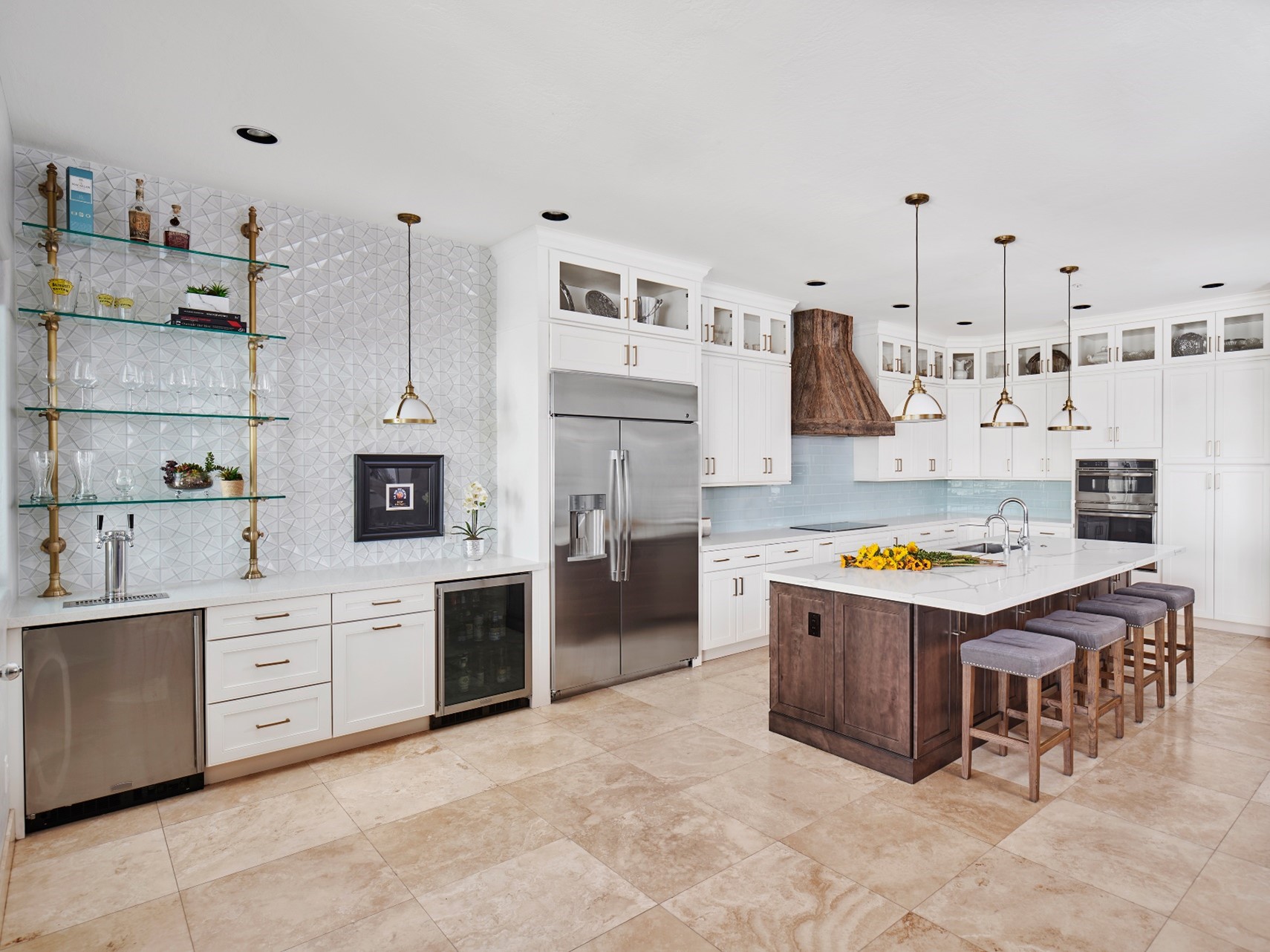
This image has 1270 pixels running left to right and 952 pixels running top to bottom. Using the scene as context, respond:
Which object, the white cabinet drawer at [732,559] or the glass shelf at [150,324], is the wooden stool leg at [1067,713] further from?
the glass shelf at [150,324]

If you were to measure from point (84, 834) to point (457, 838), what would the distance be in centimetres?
148

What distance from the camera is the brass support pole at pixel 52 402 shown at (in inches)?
125

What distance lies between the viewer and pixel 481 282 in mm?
4711

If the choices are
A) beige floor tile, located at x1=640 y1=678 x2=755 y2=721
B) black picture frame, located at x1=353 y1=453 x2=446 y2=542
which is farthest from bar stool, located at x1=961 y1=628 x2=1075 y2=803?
black picture frame, located at x1=353 y1=453 x2=446 y2=542

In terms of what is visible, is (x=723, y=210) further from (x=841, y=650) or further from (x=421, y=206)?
(x=841, y=650)

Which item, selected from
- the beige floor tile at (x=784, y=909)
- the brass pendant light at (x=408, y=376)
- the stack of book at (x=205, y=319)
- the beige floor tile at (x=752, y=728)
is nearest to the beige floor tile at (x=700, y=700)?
the beige floor tile at (x=752, y=728)

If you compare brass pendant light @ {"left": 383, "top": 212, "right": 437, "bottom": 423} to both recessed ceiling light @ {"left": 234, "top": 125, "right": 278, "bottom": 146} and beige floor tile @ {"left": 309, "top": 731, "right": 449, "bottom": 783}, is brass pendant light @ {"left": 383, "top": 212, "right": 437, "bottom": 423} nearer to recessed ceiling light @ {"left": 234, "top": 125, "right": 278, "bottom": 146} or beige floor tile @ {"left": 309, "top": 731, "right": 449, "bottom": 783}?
recessed ceiling light @ {"left": 234, "top": 125, "right": 278, "bottom": 146}

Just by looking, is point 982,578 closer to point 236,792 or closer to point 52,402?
point 236,792

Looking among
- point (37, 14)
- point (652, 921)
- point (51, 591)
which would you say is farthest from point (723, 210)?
point (51, 591)

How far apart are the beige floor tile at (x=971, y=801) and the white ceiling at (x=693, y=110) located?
2.84m

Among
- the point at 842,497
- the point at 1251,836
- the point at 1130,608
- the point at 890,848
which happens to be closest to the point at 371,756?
the point at 890,848

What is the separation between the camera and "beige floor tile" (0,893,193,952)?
221 cm

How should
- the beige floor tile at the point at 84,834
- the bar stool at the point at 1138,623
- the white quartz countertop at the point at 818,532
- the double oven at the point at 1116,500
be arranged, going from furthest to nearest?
the double oven at the point at 1116,500 < the white quartz countertop at the point at 818,532 < the bar stool at the point at 1138,623 < the beige floor tile at the point at 84,834

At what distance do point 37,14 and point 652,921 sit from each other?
3.45 m
